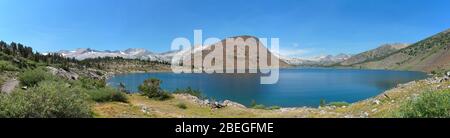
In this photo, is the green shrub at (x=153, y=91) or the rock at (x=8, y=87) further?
the green shrub at (x=153, y=91)

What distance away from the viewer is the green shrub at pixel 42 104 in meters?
18.7

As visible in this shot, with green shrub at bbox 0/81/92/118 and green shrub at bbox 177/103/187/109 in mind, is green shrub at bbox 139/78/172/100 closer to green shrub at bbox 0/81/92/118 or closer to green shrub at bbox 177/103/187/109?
green shrub at bbox 177/103/187/109

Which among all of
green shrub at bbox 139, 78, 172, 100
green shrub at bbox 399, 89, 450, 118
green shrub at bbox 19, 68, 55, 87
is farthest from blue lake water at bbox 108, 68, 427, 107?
green shrub at bbox 399, 89, 450, 118

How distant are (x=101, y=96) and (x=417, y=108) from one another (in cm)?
3473

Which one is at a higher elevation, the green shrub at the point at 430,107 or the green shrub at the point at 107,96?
the green shrub at the point at 430,107

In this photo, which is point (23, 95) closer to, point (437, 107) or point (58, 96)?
point (58, 96)

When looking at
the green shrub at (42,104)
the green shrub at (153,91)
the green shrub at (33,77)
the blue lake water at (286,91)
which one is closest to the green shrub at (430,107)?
the green shrub at (42,104)

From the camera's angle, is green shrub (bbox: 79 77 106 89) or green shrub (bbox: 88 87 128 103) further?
green shrub (bbox: 79 77 106 89)

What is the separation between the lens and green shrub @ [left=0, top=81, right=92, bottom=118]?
18672mm

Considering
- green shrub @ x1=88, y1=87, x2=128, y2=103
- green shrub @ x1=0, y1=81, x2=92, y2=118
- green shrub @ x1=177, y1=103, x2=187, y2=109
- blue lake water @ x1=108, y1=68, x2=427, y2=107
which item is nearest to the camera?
green shrub @ x1=0, y1=81, x2=92, y2=118

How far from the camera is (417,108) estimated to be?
1641 centimetres

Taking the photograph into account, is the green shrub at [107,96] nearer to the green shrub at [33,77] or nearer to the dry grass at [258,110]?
the dry grass at [258,110]

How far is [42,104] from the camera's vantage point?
66.0ft
